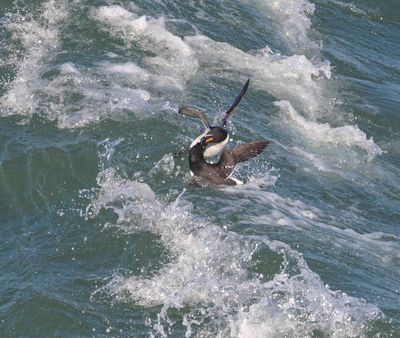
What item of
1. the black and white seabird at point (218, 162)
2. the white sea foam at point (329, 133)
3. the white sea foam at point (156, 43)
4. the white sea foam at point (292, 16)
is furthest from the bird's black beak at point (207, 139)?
the white sea foam at point (292, 16)

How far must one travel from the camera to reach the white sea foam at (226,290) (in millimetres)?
9156

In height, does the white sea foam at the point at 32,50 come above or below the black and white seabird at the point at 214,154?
below

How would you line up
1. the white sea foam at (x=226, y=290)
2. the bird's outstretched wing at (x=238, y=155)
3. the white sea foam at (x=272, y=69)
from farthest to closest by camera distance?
the white sea foam at (x=272, y=69) < the bird's outstretched wing at (x=238, y=155) < the white sea foam at (x=226, y=290)

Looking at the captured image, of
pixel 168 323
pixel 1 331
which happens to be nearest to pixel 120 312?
pixel 168 323

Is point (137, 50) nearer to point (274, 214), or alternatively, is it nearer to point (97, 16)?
point (97, 16)

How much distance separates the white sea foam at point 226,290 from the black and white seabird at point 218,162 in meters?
1.08

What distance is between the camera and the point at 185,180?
12008 mm

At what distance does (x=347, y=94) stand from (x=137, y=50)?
13.0ft

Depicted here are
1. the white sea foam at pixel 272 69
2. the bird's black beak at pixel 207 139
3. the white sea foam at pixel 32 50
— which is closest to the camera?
the bird's black beak at pixel 207 139

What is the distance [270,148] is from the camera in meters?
13.8

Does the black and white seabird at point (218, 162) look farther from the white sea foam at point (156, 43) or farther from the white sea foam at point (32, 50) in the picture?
the white sea foam at point (156, 43)

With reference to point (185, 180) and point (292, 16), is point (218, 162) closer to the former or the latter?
point (185, 180)

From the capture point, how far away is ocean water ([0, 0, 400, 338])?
9.44 m

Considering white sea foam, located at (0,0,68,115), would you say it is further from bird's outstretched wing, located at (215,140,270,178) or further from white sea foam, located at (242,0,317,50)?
white sea foam, located at (242,0,317,50)
